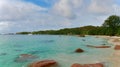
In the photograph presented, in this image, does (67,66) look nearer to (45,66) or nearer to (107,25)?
(45,66)

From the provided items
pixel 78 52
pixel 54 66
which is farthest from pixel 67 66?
pixel 78 52

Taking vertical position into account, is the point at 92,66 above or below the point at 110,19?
below

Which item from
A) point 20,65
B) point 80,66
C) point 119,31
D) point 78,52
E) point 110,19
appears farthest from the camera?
point 110,19

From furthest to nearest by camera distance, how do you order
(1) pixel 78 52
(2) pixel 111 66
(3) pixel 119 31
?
(3) pixel 119 31 → (1) pixel 78 52 → (2) pixel 111 66

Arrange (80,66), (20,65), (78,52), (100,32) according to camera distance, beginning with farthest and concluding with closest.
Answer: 1. (100,32)
2. (78,52)
3. (20,65)
4. (80,66)

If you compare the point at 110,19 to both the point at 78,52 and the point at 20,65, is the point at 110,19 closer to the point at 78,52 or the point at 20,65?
the point at 78,52

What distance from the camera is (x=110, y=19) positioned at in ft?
376

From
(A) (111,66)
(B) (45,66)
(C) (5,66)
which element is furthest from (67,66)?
(C) (5,66)

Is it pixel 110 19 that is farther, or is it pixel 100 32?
pixel 100 32

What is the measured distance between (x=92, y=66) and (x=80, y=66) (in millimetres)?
1200

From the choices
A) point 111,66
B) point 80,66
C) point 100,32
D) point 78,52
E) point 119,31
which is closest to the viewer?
point 80,66

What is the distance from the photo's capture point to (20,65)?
21109 millimetres

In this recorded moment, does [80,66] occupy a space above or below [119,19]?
below

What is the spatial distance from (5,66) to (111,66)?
11.6 metres
